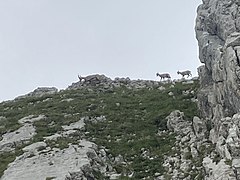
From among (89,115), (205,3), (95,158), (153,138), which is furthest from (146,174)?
(205,3)

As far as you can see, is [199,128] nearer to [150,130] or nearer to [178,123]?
[178,123]

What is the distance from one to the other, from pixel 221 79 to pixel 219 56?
176 centimetres

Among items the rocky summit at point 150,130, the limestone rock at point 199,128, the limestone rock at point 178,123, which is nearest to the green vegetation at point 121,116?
the rocky summit at point 150,130

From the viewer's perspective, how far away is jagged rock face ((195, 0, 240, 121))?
31391mm

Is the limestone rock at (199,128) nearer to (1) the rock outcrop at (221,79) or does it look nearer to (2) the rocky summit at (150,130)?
(2) the rocky summit at (150,130)

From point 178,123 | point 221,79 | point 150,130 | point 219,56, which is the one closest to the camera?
point 221,79

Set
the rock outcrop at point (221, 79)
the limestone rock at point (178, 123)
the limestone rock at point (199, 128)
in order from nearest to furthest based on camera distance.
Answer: the rock outcrop at point (221, 79)
the limestone rock at point (199, 128)
the limestone rock at point (178, 123)

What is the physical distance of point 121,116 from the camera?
156ft

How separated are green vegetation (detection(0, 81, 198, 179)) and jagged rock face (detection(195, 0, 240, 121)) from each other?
4.12 metres

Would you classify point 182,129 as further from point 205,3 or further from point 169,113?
point 205,3

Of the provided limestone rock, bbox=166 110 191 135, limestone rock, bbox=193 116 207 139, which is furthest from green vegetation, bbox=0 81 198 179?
limestone rock, bbox=193 116 207 139

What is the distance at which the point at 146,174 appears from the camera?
3356cm

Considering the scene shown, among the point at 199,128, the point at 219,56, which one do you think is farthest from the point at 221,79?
the point at 199,128

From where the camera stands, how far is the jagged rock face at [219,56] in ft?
103
